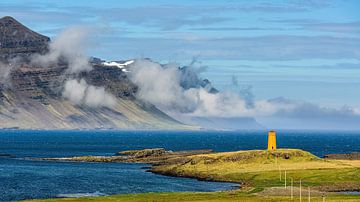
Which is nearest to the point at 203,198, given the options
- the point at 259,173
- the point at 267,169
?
the point at 259,173

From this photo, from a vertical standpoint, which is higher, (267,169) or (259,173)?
(267,169)

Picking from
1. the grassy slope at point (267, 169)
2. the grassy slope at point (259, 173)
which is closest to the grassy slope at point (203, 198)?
the grassy slope at point (259, 173)

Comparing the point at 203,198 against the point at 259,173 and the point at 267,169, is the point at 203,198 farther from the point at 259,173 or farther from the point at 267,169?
the point at 267,169

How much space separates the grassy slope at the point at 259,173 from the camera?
123875 millimetres

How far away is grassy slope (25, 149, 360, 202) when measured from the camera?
123875mm

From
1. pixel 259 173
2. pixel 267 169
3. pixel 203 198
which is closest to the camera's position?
pixel 203 198

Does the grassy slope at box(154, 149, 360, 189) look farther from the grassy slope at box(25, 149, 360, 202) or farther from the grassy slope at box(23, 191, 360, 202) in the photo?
the grassy slope at box(23, 191, 360, 202)

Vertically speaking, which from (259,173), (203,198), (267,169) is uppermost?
(267,169)

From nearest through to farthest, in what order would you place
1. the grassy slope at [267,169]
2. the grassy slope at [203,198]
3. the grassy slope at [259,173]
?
the grassy slope at [203,198] → the grassy slope at [259,173] → the grassy slope at [267,169]

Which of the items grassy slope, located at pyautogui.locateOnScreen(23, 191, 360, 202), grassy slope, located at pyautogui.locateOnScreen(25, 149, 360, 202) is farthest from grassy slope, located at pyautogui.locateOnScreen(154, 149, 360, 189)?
grassy slope, located at pyautogui.locateOnScreen(23, 191, 360, 202)

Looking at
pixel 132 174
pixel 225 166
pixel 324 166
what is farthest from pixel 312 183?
pixel 132 174

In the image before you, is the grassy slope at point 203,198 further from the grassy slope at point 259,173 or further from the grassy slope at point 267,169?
the grassy slope at point 267,169

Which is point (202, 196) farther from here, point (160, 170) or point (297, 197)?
point (160, 170)

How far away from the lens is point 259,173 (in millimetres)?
170375
